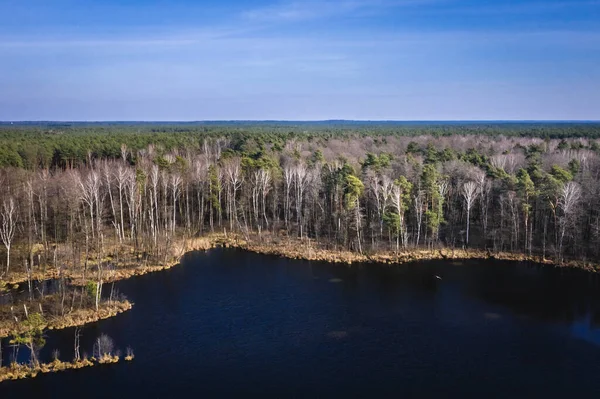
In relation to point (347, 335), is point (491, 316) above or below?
above

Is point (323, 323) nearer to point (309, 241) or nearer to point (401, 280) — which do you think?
point (401, 280)

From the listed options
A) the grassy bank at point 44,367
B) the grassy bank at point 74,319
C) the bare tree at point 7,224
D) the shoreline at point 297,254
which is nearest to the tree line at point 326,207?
the bare tree at point 7,224

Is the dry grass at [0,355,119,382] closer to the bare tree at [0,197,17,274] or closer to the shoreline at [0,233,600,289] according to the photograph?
the bare tree at [0,197,17,274]

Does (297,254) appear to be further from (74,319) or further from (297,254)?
(74,319)

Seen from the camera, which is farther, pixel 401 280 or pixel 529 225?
pixel 529 225

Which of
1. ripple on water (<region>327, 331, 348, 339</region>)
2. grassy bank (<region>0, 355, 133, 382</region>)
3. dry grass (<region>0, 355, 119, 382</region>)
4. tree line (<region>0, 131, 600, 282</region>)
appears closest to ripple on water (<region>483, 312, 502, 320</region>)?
ripple on water (<region>327, 331, 348, 339</region>)

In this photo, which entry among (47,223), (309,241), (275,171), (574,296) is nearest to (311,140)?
(275,171)

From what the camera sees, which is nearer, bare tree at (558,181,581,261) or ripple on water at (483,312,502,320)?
ripple on water at (483,312,502,320)

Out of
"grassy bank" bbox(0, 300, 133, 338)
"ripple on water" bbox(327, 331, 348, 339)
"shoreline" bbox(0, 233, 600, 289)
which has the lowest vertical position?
"ripple on water" bbox(327, 331, 348, 339)

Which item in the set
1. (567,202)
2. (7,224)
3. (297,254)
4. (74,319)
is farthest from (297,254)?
(7,224)
